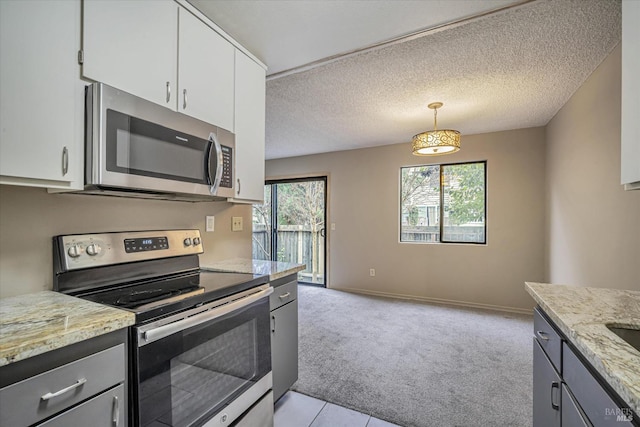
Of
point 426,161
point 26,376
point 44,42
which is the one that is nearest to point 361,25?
point 44,42

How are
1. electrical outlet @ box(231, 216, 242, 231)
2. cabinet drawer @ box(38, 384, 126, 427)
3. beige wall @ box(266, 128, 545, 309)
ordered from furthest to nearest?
beige wall @ box(266, 128, 545, 309) < electrical outlet @ box(231, 216, 242, 231) < cabinet drawer @ box(38, 384, 126, 427)

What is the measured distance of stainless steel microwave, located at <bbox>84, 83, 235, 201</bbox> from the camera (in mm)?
1106

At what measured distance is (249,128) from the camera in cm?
193

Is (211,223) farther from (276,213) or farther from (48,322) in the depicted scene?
(276,213)

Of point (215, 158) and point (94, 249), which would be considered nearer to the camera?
point (94, 249)

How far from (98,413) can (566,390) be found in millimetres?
1516

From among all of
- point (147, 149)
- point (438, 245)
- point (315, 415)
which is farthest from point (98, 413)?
point (438, 245)

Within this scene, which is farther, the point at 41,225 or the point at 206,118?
the point at 206,118

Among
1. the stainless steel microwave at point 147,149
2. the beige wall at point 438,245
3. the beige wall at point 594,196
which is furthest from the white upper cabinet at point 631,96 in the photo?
the beige wall at point 438,245

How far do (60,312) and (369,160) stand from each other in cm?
429

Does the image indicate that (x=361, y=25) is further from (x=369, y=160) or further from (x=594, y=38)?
(x=369, y=160)

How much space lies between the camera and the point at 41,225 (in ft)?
4.00

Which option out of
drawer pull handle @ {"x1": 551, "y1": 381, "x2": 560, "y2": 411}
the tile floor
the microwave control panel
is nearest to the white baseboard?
the tile floor

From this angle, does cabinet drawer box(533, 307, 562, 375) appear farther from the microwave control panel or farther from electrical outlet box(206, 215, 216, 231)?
electrical outlet box(206, 215, 216, 231)
